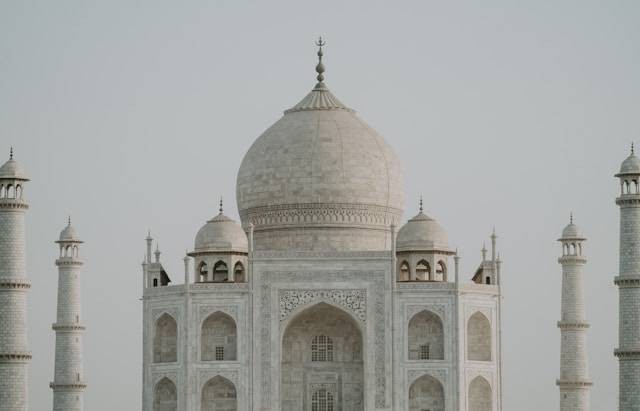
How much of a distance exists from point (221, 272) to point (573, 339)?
354 inches

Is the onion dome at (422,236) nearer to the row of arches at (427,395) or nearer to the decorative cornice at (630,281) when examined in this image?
the row of arches at (427,395)

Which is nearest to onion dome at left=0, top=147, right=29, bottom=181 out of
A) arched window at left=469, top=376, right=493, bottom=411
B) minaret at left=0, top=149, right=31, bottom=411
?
minaret at left=0, top=149, right=31, bottom=411

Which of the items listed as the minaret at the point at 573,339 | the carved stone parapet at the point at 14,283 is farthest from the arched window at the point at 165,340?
the minaret at the point at 573,339

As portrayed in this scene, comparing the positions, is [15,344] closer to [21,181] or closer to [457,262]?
[21,181]

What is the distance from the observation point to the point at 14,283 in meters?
42.6

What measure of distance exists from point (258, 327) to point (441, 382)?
4396 millimetres

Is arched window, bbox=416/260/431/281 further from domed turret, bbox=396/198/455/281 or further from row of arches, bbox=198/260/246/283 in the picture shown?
row of arches, bbox=198/260/246/283

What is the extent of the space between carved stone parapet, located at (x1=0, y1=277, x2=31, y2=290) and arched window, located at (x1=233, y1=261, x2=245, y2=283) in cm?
650

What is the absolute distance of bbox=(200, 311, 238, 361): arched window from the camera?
154 feet

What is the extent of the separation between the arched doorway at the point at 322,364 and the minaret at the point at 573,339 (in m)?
5.58

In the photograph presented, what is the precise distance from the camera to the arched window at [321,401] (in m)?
47.7

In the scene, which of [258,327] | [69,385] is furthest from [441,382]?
[69,385]

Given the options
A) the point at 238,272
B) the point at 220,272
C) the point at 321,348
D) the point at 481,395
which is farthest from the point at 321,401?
the point at 220,272

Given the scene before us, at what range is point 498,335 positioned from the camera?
47688 millimetres
